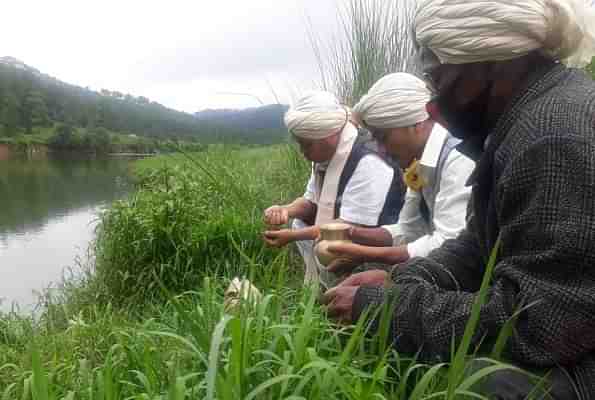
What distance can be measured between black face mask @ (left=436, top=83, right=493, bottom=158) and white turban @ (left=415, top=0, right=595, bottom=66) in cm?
10

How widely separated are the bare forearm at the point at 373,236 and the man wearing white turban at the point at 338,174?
0.82ft

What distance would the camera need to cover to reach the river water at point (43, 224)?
901cm

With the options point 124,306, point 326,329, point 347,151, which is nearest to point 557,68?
point 326,329

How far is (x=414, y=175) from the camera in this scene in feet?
7.68

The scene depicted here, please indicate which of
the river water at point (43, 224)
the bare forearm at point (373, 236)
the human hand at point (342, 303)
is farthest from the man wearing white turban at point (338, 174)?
the river water at point (43, 224)

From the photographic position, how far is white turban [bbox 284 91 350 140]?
304cm

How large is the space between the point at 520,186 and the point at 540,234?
0.11m

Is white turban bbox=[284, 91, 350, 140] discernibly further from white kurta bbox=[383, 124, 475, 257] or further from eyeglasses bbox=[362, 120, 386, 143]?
white kurta bbox=[383, 124, 475, 257]

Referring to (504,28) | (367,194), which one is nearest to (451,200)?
(367,194)

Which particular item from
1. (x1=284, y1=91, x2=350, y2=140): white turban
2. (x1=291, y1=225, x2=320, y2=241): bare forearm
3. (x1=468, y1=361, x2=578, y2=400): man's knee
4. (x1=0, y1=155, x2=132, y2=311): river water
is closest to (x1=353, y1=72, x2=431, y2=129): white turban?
(x1=284, y1=91, x2=350, y2=140): white turban

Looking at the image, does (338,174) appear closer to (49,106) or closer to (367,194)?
(367,194)

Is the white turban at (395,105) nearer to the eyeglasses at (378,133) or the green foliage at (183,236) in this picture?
the eyeglasses at (378,133)

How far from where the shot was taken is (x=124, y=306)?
15.4 ft

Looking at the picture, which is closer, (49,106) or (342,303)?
(342,303)
